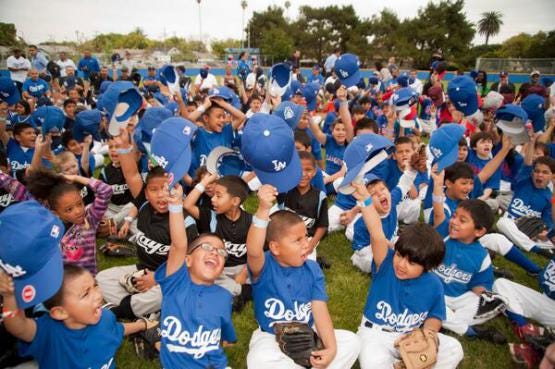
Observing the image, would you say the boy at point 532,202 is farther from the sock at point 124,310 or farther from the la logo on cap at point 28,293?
the la logo on cap at point 28,293

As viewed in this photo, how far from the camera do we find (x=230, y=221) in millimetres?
3527

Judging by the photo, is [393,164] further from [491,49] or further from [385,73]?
[491,49]

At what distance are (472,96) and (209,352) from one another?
5.57 m

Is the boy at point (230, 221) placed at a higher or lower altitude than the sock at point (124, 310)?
higher

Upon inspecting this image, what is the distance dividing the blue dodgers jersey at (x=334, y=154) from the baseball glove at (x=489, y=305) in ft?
10.8

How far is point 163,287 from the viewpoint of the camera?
250cm

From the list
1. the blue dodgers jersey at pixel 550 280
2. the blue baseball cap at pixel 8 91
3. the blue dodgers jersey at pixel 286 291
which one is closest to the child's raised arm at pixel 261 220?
the blue dodgers jersey at pixel 286 291

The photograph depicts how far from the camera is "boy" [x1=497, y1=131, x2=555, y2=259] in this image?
4.59m

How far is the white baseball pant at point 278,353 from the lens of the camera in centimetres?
250

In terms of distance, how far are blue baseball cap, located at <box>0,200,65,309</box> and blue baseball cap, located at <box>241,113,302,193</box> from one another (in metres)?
1.26

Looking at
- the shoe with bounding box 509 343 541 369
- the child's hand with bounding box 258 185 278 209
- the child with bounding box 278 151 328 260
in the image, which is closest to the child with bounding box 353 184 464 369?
the child's hand with bounding box 258 185 278 209

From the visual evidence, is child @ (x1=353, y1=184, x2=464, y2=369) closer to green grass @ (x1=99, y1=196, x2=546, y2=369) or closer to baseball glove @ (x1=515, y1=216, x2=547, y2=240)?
green grass @ (x1=99, y1=196, x2=546, y2=369)

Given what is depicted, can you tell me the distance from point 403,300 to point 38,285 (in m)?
2.37

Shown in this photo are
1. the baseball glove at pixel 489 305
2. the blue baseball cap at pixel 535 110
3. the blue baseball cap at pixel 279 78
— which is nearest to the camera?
the baseball glove at pixel 489 305
